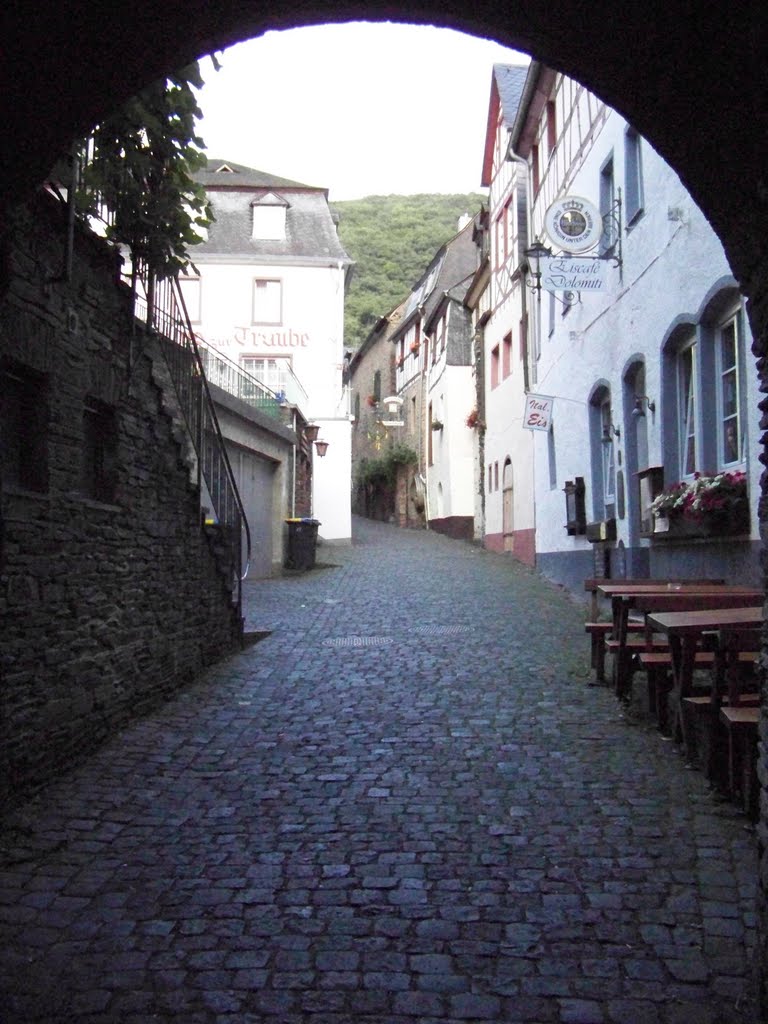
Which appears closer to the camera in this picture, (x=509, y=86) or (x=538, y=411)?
(x=538, y=411)

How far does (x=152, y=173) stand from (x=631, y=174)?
7658 millimetres

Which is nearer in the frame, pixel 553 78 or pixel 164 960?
pixel 164 960

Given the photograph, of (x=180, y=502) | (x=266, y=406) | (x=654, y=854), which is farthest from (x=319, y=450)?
(x=654, y=854)

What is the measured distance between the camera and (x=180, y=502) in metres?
8.88

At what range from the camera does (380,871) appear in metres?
4.63

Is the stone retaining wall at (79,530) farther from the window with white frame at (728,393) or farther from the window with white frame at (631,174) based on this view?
the window with white frame at (631,174)

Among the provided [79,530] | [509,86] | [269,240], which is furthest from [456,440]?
[79,530]

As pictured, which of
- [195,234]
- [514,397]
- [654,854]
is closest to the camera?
[654,854]

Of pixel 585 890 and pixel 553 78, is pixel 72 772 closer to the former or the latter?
pixel 585 890

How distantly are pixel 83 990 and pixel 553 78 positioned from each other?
53.0 feet

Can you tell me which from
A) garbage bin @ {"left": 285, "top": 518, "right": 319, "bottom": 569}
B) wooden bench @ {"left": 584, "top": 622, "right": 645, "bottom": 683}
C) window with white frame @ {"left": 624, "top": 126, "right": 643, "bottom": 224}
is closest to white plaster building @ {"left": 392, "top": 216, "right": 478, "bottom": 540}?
garbage bin @ {"left": 285, "top": 518, "right": 319, "bottom": 569}

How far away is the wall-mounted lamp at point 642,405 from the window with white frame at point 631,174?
7.14 feet

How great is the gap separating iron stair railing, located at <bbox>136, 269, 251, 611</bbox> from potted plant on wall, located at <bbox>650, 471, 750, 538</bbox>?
411 centimetres

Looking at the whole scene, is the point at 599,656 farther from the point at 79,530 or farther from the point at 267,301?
the point at 267,301
